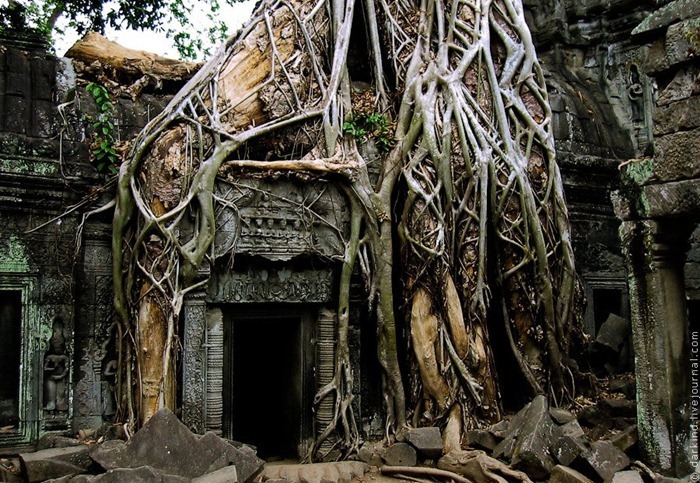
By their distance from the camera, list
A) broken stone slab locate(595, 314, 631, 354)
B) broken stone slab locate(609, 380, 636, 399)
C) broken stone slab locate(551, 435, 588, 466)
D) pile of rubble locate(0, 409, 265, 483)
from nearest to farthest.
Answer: pile of rubble locate(0, 409, 265, 483) < broken stone slab locate(551, 435, 588, 466) < broken stone slab locate(609, 380, 636, 399) < broken stone slab locate(595, 314, 631, 354)

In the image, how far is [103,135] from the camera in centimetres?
566

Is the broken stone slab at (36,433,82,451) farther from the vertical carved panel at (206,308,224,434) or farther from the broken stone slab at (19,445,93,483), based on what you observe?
the vertical carved panel at (206,308,224,434)

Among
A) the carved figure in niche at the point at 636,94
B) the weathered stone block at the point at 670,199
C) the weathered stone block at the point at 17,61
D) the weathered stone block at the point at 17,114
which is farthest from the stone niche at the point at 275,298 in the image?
the carved figure in niche at the point at 636,94

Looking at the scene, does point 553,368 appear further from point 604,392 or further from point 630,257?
point 630,257

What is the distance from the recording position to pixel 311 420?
234 inches

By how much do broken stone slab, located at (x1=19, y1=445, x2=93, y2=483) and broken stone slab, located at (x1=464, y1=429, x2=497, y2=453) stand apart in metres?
2.82

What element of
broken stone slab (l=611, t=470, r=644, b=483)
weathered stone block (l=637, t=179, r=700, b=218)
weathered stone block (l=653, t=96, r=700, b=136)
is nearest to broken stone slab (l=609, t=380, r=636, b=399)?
broken stone slab (l=611, t=470, r=644, b=483)

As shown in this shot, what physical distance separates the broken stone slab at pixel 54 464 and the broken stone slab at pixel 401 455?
2.20 meters

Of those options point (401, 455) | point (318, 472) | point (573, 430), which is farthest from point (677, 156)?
point (318, 472)

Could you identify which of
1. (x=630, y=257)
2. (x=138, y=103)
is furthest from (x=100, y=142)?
(x=630, y=257)

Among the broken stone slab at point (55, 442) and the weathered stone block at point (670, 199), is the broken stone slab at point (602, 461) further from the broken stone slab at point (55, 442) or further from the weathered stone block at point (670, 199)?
the broken stone slab at point (55, 442)

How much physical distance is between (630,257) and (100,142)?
4.08m

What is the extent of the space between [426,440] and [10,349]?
3252 mm

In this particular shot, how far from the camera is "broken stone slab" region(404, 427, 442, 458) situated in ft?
17.8
